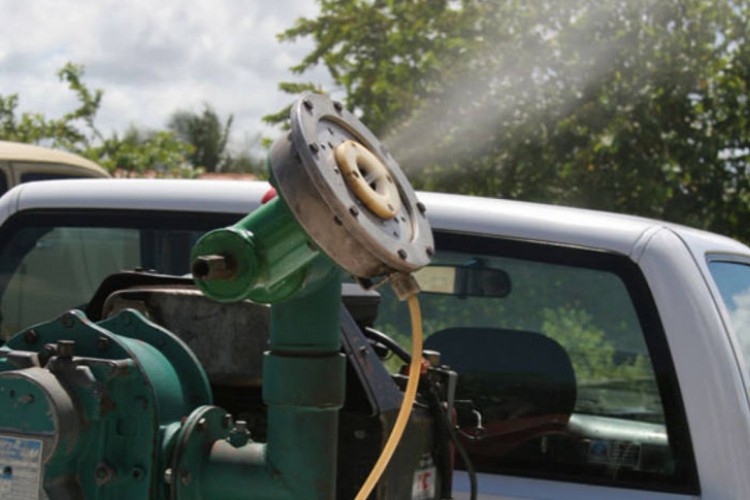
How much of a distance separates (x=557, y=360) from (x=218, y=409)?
155cm

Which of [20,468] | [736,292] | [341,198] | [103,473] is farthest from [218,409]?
[736,292]

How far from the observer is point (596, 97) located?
1013cm

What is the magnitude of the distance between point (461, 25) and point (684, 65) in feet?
7.53

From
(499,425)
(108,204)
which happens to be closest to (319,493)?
(499,425)

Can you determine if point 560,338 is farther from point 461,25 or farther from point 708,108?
point 461,25

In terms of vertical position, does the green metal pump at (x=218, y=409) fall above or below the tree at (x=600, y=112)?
below

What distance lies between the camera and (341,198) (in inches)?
69.8

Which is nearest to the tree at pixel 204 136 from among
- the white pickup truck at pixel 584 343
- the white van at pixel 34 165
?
the white van at pixel 34 165

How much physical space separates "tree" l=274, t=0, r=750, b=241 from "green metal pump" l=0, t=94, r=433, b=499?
26.1 feet

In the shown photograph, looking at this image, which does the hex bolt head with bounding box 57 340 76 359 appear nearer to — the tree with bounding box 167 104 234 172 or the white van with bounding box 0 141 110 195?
the white van with bounding box 0 141 110 195

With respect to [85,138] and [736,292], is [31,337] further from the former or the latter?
[85,138]

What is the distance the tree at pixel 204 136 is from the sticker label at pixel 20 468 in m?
33.8

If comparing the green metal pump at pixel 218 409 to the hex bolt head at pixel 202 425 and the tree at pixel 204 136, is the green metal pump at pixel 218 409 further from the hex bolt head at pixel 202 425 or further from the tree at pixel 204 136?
the tree at pixel 204 136

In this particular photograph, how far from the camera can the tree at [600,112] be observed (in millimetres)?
9953
